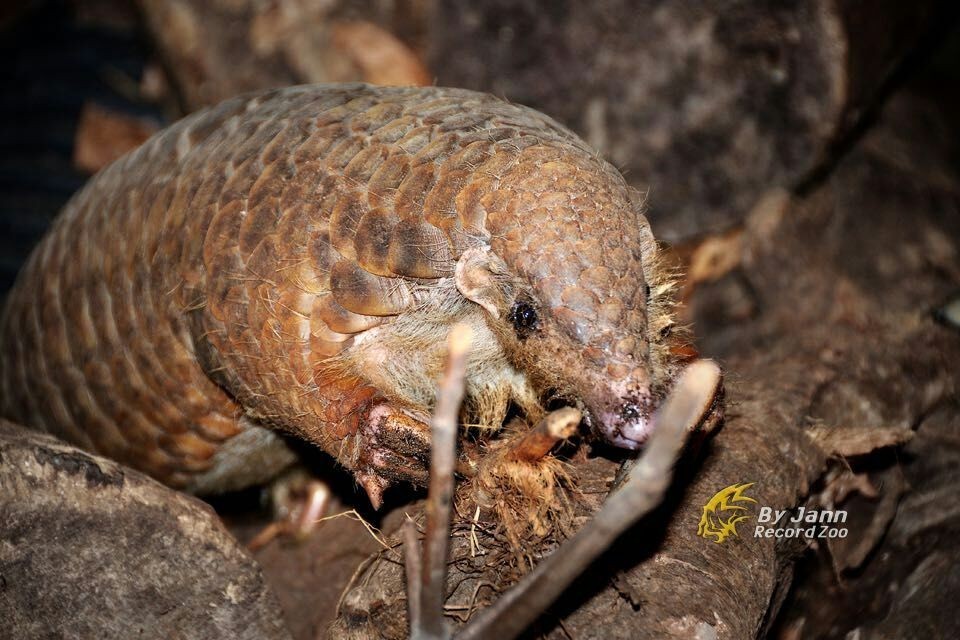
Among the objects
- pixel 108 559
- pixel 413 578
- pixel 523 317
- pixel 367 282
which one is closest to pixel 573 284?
pixel 523 317

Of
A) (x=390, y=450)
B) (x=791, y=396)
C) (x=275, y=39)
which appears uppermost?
(x=275, y=39)

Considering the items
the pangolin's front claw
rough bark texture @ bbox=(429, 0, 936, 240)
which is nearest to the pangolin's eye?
the pangolin's front claw

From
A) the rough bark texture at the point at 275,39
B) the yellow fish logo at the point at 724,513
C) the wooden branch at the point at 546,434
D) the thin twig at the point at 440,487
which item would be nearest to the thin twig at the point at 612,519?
the thin twig at the point at 440,487

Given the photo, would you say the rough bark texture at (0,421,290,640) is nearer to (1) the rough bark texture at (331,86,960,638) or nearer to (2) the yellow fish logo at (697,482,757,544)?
(1) the rough bark texture at (331,86,960,638)

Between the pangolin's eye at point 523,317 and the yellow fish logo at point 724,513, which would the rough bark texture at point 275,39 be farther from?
the yellow fish logo at point 724,513

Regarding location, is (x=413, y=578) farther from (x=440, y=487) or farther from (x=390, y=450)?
(x=390, y=450)

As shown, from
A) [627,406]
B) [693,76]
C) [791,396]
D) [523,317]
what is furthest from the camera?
[693,76]

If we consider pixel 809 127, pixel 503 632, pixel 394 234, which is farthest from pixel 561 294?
pixel 809 127

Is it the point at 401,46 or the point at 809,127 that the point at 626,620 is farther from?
the point at 401,46
